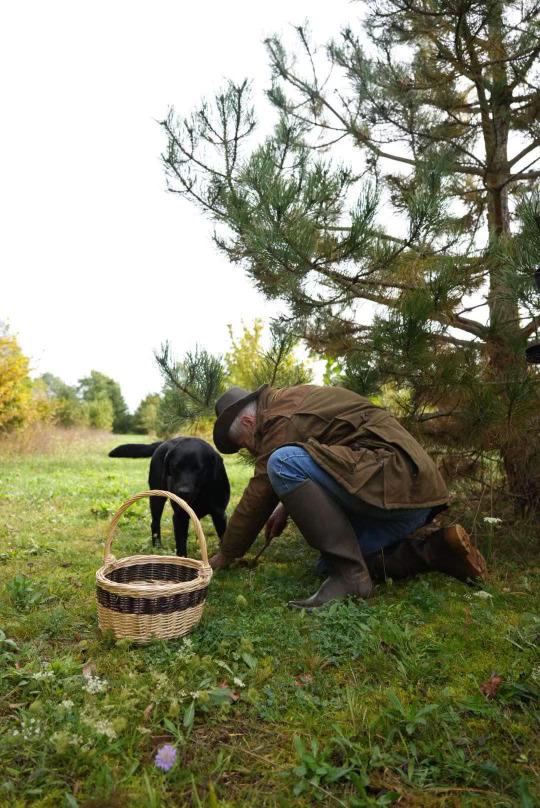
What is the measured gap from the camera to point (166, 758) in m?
1.70

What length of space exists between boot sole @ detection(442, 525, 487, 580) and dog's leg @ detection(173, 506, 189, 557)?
64.0 inches

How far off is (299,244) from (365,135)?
7.19 ft

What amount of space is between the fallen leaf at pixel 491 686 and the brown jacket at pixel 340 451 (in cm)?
98

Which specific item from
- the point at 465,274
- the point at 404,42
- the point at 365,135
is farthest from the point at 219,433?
the point at 404,42

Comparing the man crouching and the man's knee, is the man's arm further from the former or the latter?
the man's knee

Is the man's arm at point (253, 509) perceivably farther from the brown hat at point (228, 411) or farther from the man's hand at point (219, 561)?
the brown hat at point (228, 411)

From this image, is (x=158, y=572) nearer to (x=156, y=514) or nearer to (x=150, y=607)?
(x=150, y=607)

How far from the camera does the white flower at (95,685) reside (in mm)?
2039

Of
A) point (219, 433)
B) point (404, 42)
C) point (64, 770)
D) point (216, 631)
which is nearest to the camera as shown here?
point (64, 770)

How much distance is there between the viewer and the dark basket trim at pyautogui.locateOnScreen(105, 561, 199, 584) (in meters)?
2.99

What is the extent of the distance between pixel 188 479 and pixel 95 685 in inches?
70.5

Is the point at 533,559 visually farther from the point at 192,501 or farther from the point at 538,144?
the point at 538,144

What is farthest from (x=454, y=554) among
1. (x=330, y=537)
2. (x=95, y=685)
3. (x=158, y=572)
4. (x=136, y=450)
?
(x=136, y=450)

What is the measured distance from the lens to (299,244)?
343cm
